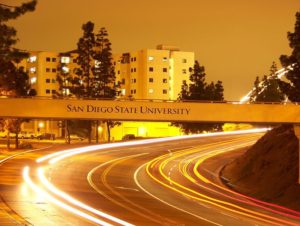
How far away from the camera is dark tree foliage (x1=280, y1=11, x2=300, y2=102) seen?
53.2 m

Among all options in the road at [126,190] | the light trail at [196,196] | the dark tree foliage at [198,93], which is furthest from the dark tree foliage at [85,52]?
the light trail at [196,196]

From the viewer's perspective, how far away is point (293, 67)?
5400 centimetres

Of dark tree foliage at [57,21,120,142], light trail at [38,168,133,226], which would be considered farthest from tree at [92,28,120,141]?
light trail at [38,168,133,226]

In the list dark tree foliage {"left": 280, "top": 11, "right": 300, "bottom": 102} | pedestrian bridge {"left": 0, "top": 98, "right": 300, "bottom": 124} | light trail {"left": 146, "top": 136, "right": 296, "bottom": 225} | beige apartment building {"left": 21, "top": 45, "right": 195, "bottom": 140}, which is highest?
beige apartment building {"left": 21, "top": 45, "right": 195, "bottom": 140}

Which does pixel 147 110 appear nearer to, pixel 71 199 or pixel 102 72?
pixel 71 199

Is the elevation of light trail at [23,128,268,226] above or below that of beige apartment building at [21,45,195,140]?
below

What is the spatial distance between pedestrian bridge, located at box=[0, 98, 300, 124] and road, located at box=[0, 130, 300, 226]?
506 cm

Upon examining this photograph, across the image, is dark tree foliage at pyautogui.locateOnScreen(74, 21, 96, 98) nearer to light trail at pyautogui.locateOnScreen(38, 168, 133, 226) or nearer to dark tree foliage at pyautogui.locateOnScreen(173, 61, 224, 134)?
dark tree foliage at pyautogui.locateOnScreen(173, 61, 224, 134)

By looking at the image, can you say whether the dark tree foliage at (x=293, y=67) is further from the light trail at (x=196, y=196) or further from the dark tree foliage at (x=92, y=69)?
the dark tree foliage at (x=92, y=69)

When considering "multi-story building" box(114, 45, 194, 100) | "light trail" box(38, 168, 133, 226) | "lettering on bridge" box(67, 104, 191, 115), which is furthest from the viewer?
"multi-story building" box(114, 45, 194, 100)

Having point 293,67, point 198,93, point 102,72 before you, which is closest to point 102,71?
point 102,72

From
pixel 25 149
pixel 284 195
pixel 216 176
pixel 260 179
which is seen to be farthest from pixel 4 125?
pixel 284 195

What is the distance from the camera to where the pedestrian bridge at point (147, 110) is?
1549 inches

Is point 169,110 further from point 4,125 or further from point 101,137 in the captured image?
point 101,137
